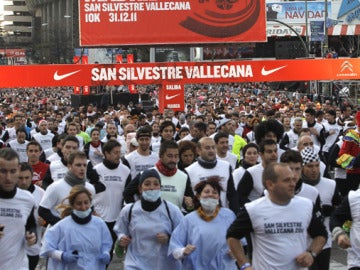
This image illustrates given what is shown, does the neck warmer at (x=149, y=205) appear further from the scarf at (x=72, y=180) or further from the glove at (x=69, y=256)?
the scarf at (x=72, y=180)

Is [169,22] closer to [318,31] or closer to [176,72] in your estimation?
[176,72]

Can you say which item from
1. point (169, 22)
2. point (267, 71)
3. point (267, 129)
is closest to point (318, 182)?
point (267, 129)

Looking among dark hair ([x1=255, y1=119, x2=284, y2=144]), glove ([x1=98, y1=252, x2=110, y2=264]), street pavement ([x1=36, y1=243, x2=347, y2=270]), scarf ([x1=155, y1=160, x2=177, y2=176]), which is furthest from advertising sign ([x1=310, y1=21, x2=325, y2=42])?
glove ([x1=98, y1=252, x2=110, y2=264])

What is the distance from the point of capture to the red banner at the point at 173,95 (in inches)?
1022

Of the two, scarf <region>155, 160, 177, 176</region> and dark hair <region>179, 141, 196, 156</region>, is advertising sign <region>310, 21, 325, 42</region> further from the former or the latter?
scarf <region>155, 160, 177, 176</region>

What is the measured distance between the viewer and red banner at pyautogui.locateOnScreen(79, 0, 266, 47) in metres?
28.6

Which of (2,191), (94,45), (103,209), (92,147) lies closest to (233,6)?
(94,45)

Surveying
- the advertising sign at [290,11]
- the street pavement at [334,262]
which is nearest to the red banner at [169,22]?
the street pavement at [334,262]

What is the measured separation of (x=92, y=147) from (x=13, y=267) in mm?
7254

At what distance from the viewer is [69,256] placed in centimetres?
687

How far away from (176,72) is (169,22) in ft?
11.8

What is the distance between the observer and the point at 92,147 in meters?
14.1

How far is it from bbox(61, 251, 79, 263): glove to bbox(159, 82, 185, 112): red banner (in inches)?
753

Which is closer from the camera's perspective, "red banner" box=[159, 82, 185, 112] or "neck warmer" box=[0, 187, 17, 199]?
"neck warmer" box=[0, 187, 17, 199]
